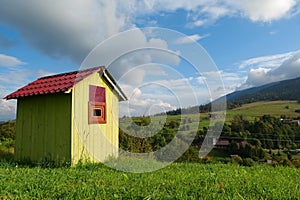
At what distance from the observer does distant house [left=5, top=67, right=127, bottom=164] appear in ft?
26.2

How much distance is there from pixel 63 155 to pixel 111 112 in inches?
93.6

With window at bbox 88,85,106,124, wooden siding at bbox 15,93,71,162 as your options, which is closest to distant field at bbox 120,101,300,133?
window at bbox 88,85,106,124

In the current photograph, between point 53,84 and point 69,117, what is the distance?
1669 millimetres

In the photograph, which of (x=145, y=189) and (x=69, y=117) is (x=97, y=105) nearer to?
(x=69, y=117)

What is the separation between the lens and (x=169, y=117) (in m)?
9.41

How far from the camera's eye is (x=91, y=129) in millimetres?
8508

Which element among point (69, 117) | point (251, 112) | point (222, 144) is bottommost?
point (222, 144)

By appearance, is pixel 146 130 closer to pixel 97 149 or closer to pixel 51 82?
pixel 97 149

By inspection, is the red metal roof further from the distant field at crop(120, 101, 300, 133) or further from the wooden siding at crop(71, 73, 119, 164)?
the distant field at crop(120, 101, 300, 133)

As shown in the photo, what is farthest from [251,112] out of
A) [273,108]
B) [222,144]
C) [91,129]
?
[91,129]

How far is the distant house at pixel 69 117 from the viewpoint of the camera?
7.99 metres

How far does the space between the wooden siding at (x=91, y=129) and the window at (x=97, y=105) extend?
0.50 feet

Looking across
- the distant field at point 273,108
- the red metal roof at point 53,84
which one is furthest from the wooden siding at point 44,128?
the distant field at point 273,108

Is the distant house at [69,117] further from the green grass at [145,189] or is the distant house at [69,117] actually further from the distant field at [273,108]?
→ the distant field at [273,108]
